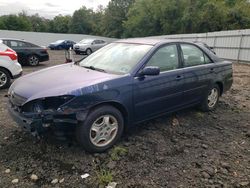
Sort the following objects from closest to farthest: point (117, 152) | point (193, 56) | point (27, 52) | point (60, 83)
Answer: point (60, 83), point (117, 152), point (193, 56), point (27, 52)

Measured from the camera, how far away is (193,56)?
189 inches

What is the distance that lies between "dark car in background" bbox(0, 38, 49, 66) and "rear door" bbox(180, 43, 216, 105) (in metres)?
9.83

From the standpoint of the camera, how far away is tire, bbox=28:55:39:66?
12.6 meters

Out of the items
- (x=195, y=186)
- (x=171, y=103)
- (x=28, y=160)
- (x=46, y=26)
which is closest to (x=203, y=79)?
(x=171, y=103)

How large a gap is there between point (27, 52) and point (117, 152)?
10588 mm

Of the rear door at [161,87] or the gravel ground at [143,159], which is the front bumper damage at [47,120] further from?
the rear door at [161,87]

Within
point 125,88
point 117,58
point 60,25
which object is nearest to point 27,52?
point 117,58

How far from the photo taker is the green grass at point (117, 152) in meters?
3.34

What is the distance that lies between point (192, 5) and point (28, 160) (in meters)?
32.5

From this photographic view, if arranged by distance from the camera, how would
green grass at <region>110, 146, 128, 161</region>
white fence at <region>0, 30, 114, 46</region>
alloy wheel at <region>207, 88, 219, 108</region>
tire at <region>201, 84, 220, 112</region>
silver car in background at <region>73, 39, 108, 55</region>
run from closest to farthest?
green grass at <region>110, 146, 128, 161</region>
tire at <region>201, 84, 220, 112</region>
alloy wheel at <region>207, 88, 219, 108</region>
silver car in background at <region>73, 39, 108, 55</region>
white fence at <region>0, 30, 114, 46</region>

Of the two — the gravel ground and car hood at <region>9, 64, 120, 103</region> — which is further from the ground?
car hood at <region>9, 64, 120, 103</region>

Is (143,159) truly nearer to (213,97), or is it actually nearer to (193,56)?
(193,56)

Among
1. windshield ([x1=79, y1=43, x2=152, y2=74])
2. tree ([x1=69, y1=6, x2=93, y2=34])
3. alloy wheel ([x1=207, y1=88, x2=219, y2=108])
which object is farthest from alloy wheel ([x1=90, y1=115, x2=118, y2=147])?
tree ([x1=69, y1=6, x2=93, y2=34])

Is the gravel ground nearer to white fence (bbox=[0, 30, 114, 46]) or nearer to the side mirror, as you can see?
the side mirror
